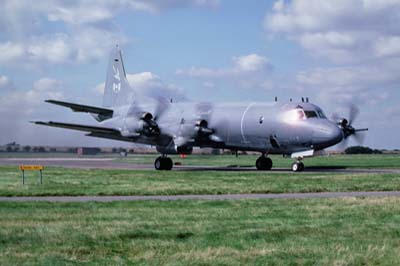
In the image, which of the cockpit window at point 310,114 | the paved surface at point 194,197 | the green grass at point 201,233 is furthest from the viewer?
the cockpit window at point 310,114

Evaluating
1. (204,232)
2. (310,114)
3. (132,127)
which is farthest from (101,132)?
(204,232)

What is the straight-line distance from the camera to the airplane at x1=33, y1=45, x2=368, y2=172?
38625mm

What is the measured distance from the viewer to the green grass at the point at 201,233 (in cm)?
1012

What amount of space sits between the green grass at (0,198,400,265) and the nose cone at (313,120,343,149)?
1890 cm

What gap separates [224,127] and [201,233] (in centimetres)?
3011

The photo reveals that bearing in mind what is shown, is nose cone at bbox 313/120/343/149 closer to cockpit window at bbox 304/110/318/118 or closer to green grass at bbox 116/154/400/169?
cockpit window at bbox 304/110/318/118

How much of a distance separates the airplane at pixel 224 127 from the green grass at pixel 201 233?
2027 cm

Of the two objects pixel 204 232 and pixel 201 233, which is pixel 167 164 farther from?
pixel 201 233

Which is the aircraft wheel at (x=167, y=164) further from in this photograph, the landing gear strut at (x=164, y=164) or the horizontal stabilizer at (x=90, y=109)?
the horizontal stabilizer at (x=90, y=109)

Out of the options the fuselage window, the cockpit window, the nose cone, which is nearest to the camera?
the nose cone

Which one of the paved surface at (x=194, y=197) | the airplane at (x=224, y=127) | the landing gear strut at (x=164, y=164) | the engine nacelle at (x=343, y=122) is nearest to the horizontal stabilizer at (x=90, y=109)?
the airplane at (x=224, y=127)

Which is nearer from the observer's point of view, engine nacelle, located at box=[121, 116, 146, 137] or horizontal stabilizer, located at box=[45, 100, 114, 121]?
horizontal stabilizer, located at box=[45, 100, 114, 121]

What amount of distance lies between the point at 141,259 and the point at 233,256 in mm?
1514

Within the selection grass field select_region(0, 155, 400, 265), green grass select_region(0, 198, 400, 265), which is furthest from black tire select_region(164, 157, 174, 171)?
green grass select_region(0, 198, 400, 265)
